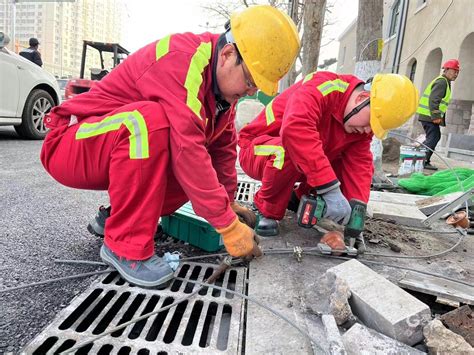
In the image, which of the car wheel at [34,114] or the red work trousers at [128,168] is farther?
the car wheel at [34,114]

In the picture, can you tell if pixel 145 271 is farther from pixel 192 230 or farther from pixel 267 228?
pixel 267 228

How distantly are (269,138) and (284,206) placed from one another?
47 centimetres

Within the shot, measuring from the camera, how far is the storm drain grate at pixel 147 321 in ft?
4.08

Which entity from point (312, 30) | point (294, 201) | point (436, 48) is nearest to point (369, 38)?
point (294, 201)

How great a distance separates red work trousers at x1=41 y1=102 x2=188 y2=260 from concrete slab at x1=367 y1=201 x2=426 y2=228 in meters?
1.91

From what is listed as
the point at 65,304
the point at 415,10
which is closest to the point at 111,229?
the point at 65,304

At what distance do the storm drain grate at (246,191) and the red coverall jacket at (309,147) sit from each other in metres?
0.43

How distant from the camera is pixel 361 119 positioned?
2.23 metres

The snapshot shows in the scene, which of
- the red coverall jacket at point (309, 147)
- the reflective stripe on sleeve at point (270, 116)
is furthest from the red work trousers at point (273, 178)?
the reflective stripe on sleeve at point (270, 116)

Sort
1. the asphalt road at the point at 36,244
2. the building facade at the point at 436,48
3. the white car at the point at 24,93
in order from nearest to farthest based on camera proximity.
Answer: the asphalt road at the point at 36,244, the white car at the point at 24,93, the building facade at the point at 436,48

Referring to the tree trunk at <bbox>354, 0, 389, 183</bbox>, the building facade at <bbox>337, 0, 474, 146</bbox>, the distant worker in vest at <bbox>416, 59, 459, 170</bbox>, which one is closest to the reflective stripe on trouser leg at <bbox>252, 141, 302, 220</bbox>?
the tree trunk at <bbox>354, 0, 389, 183</bbox>

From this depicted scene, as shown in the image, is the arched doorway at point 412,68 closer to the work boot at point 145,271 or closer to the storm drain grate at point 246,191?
the storm drain grate at point 246,191

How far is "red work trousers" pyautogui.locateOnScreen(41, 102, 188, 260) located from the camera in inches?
60.8

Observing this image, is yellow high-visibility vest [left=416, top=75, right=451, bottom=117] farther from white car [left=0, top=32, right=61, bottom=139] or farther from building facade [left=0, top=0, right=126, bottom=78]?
building facade [left=0, top=0, right=126, bottom=78]
